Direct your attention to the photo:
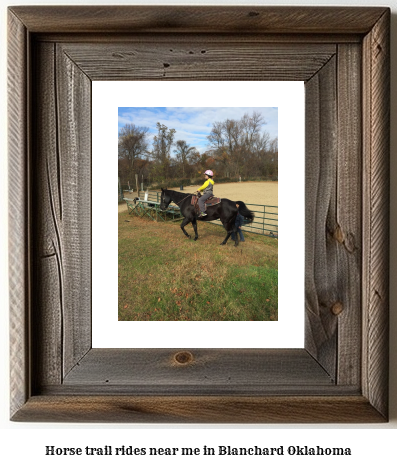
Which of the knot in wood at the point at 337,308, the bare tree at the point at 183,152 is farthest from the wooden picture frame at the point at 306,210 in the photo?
the bare tree at the point at 183,152

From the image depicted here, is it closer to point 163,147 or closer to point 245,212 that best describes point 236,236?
point 245,212

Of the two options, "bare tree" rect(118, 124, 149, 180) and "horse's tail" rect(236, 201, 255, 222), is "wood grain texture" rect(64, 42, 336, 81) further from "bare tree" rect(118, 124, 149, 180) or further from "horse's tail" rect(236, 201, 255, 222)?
"horse's tail" rect(236, 201, 255, 222)

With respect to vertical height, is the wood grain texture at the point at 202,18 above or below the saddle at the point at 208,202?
above

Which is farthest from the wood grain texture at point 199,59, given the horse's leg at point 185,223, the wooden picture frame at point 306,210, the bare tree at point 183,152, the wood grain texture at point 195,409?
the wood grain texture at point 195,409

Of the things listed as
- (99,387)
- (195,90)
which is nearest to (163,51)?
(195,90)

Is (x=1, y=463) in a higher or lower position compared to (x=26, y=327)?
lower

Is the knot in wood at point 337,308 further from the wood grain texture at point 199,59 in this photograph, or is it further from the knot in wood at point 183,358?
the wood grain texture at point 199,59

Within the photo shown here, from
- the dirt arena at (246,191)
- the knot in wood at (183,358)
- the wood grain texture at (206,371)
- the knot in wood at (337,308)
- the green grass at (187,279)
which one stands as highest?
the dirt arena at (246,191)

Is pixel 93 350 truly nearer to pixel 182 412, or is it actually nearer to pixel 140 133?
pixel 182 412
